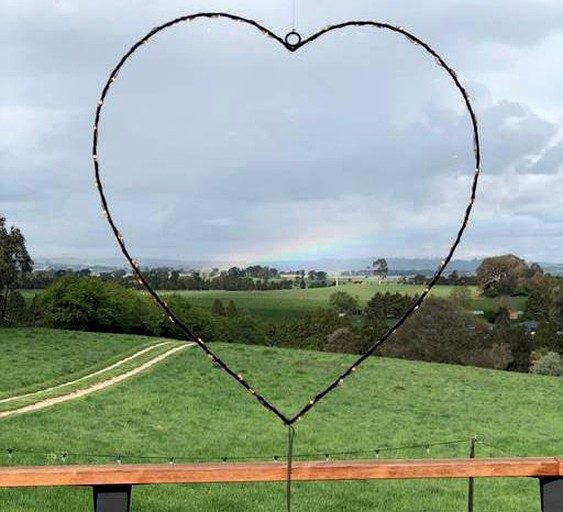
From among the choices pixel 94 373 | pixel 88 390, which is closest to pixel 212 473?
pixel 88 390

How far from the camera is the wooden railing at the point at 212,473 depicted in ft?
10.9

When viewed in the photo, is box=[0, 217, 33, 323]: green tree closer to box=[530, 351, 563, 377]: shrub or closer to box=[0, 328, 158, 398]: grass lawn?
box=[0, 328, 158, 398]: grass lawn

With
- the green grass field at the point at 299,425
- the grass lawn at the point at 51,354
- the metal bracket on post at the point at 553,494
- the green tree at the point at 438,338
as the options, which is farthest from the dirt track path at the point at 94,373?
the metal bracket on post at the point at 553,494

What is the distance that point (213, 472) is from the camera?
3.40m

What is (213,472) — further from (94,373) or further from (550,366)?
(550,366)

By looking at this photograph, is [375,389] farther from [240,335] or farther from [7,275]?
[240,335]

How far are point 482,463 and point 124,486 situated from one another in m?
1.80

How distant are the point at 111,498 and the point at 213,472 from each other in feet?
1.77

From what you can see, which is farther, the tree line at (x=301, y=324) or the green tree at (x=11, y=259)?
the tree line at (x=301, y=324)

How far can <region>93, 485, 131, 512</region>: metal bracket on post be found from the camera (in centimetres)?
349

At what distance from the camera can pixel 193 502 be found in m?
9.95

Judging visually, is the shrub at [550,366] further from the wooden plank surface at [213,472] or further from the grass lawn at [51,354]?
the wooden plank surface at [213,472]

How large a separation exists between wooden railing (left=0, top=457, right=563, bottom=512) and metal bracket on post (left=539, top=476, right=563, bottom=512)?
10.2 inches

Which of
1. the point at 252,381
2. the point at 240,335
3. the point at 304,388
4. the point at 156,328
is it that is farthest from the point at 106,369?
the point at 240,335
